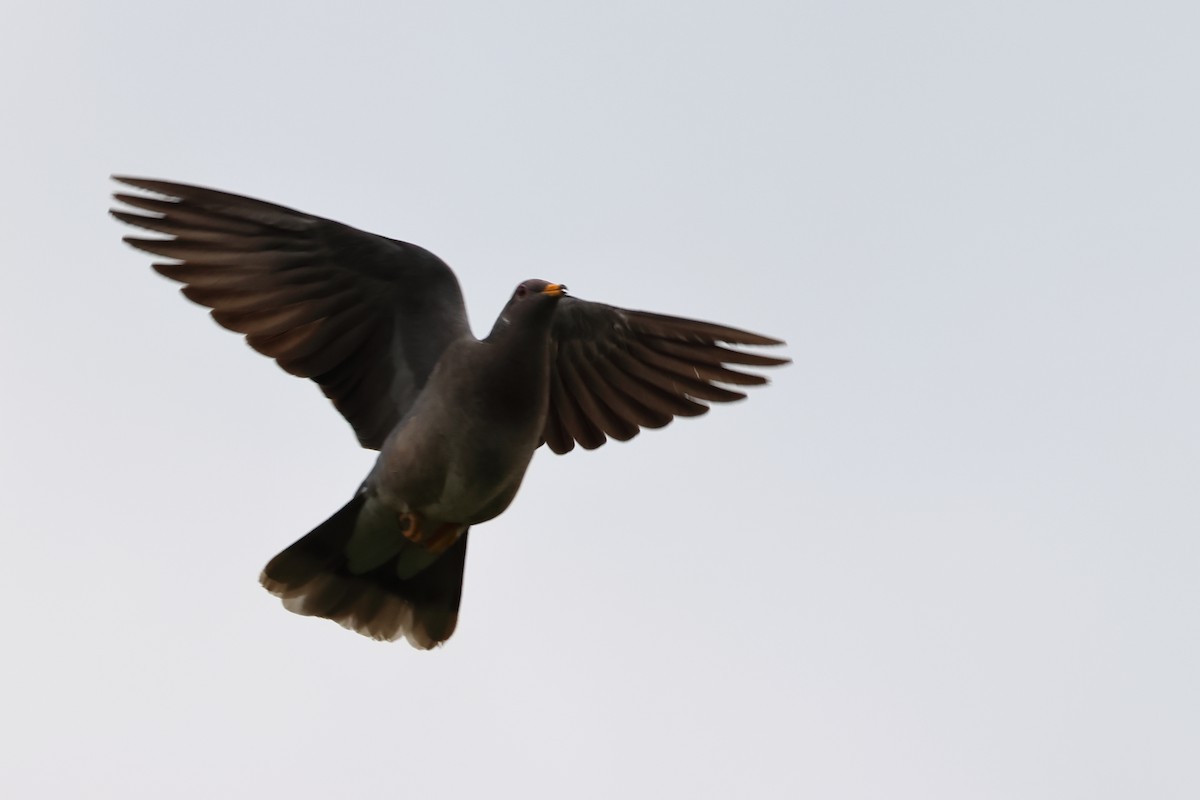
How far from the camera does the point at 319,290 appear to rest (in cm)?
798

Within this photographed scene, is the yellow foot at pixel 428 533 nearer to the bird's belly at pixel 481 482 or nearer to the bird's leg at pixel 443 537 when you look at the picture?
the bird's leg at pixel 443 537

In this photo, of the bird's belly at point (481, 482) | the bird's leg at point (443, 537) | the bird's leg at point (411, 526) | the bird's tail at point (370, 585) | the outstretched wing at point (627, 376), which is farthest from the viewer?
the outstretched wing at point (627, 376)

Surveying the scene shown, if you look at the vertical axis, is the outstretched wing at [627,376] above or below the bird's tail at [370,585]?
above

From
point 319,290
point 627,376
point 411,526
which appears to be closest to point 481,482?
point 411,526

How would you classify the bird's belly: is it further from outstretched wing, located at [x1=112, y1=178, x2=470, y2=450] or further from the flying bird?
outstretched wing, located at [x1=112, y1=178, x2=470, y2=450]

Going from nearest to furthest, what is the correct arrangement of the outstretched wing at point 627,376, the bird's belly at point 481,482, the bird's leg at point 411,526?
1. the bird's belly at point 481,482
2. the bird's leg at point 411,526
3. the outstretched wing at point 627,376

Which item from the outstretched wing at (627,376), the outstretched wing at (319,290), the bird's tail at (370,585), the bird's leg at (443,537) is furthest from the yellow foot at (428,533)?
the outstretched wing at (627,376)

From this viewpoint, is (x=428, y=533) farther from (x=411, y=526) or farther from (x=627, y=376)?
(x=627, y=376)

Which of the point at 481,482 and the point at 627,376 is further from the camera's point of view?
the point at 627,376

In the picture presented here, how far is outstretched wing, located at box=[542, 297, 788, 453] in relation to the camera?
858 cm

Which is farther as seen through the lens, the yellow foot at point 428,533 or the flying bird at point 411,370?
the yellow foot at point 428,533

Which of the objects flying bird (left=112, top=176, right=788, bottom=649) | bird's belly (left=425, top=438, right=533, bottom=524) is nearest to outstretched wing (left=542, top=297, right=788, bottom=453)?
flying bird (left=112, top=176, right=788, bottom=649)

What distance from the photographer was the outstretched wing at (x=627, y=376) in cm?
858

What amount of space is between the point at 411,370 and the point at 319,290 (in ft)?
1.92
